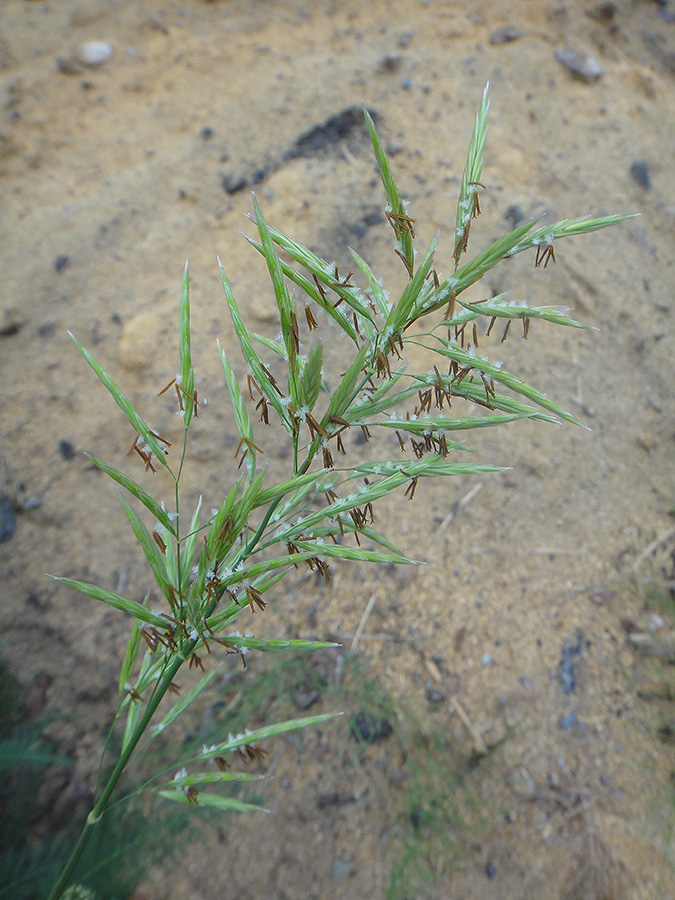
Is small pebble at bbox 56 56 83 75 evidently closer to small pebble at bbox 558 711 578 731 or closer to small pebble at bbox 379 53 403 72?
small pebble at bbox 379 53 403 72

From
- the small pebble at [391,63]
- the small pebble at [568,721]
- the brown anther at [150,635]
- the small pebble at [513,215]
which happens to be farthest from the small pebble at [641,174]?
the brown anther at [150,635]

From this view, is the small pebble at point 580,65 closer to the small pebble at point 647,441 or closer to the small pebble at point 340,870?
the small pebble at point 647,441

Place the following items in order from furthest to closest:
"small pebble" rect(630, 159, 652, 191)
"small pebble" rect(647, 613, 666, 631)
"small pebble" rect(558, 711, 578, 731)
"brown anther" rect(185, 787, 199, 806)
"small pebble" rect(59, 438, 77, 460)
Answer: "small pebble" rect(630, 159, 652, 191) → "small pebble" rect(59, 438, 77, 460) → "small pebble" rect(647, 613, 666, 631) → "small pebble" rect(558, 711, 578, 731) → "brown anther" rect(185, 787, 199, 806)

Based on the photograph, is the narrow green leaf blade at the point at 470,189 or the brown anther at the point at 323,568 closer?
the narrow green leaf blade at the point at 470,189

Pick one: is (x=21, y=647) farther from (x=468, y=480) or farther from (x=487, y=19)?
(x=487, y=19)

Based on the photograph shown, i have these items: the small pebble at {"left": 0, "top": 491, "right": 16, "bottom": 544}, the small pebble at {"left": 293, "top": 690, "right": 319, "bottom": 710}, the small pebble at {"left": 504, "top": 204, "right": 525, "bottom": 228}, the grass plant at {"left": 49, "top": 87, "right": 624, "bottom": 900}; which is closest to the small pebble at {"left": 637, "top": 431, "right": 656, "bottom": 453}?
the small pebble at {"left": 504, "top": 204, "right": 525, "bottom": 228}

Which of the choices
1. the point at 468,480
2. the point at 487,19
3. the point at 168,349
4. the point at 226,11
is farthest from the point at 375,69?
the point at 468,480
